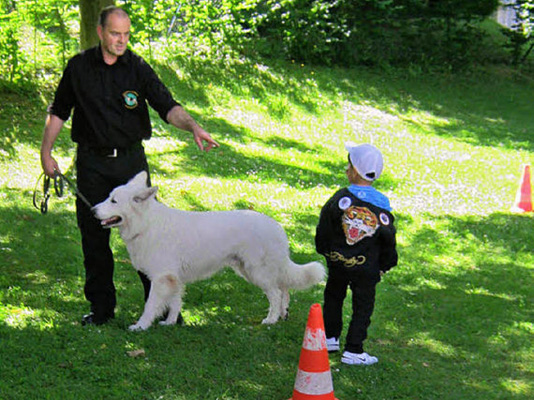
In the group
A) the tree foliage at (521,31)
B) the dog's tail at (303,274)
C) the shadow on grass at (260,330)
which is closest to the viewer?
the shadow on grass at (260,330)

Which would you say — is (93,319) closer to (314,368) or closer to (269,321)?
(269,321)

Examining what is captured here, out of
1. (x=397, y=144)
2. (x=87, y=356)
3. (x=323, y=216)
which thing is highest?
(x=323, y=216)

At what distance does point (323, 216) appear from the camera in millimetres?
5566

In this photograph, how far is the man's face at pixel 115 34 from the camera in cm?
537

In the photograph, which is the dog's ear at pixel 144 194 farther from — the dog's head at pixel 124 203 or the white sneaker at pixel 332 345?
the white sneaker at pixel 332 345

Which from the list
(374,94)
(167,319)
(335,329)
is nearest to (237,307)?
(167,319)

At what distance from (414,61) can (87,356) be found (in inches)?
696

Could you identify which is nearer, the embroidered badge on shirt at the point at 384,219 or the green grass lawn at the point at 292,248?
the green grass lawn at the point at 292,248

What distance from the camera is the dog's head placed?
5.66 m

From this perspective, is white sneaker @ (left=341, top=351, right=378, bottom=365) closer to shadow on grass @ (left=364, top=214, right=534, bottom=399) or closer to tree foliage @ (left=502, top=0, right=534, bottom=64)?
shadow on grass @ (left=364, top=214, right=534, bottom=399)

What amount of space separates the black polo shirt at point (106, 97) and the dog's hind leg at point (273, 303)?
1739mm

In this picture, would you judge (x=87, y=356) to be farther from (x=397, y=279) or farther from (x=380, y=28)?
(x=380, y=28)

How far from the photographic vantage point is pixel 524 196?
11.4 metres

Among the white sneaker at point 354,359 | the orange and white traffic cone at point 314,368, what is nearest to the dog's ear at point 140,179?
the orange and white traffic cone at point 314,368
